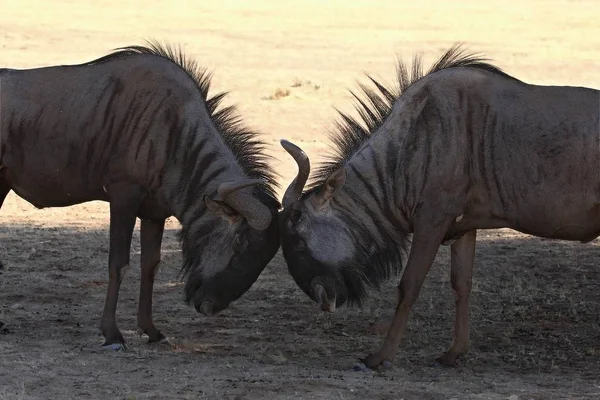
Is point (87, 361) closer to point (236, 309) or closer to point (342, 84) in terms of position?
point (236, 309)

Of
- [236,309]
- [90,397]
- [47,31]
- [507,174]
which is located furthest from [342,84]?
[90,397]

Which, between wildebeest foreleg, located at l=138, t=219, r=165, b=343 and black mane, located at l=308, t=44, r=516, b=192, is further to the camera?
wildebeest foreleg, located at l=138, t=219, r=165, b=343

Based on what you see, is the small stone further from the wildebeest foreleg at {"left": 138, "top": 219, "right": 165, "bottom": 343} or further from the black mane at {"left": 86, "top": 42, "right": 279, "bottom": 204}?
the wildebeest foreleg at {"left": 138, "top": 219, "right": 165, "bottom": 343}

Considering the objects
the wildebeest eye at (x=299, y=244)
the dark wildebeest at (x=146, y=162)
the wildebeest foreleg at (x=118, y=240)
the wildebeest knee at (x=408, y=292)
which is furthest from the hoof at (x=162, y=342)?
the wildebeest knee at (x=408, y=292)

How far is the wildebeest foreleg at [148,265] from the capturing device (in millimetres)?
7980

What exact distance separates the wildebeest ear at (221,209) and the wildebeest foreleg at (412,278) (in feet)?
3.67

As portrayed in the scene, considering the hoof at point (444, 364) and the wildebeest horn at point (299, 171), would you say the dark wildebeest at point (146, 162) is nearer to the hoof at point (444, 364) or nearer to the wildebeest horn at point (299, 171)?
the wildebeest horn at point (299, 171)

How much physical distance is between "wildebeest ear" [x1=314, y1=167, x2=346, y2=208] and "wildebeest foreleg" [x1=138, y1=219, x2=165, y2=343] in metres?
1.34

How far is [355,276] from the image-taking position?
738cm

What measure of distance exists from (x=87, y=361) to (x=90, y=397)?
0.85 meters

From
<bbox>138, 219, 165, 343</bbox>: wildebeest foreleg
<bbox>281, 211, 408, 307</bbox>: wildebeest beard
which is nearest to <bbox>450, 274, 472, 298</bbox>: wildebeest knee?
<bbox>281, 211, 408, 307</bbox>: wildebeest beard

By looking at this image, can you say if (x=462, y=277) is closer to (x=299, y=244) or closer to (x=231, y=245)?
(x=299, y=244)

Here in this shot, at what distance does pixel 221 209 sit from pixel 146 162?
70cm

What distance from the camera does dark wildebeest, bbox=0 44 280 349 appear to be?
7320mm
